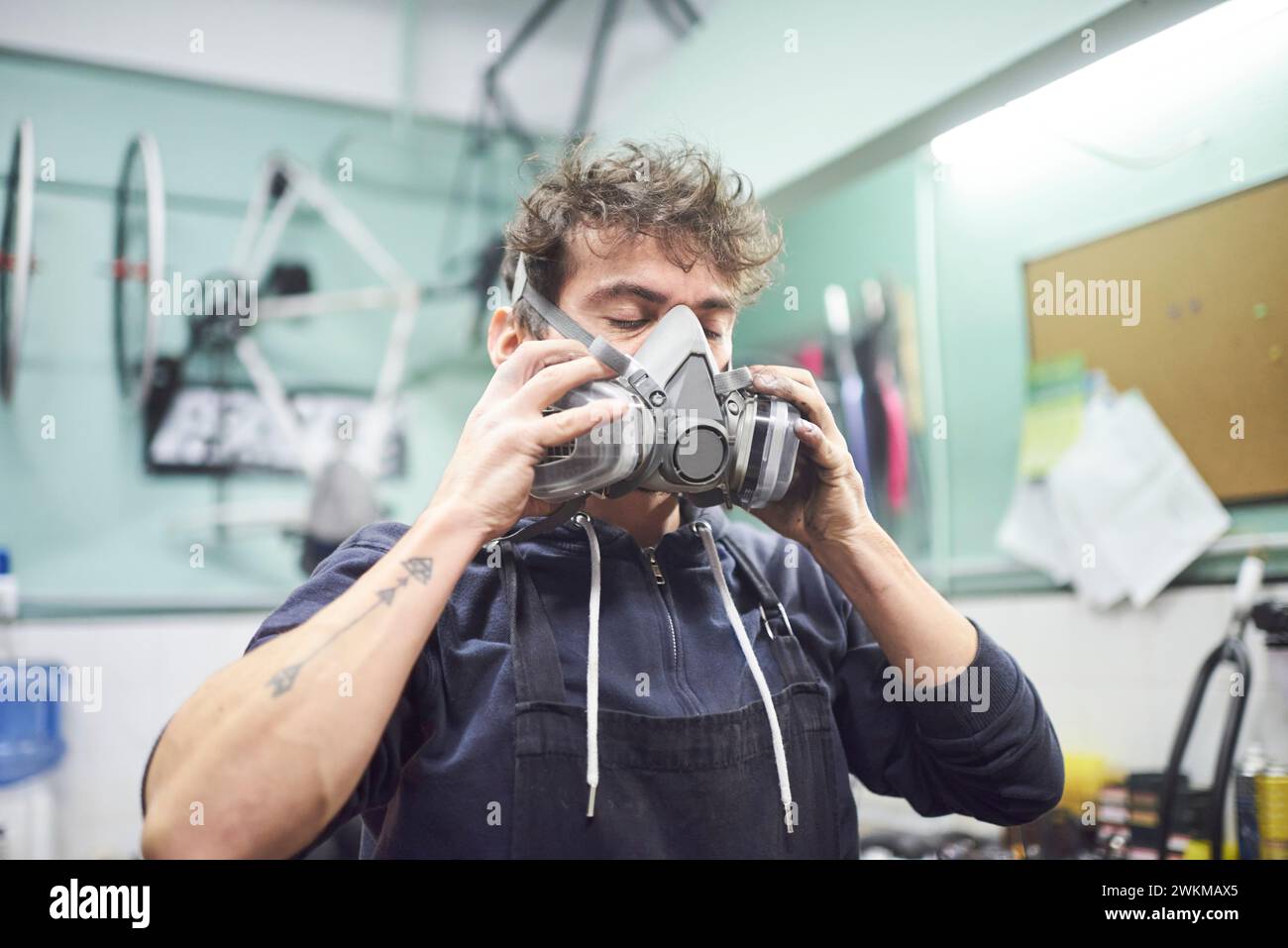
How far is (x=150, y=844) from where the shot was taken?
2.41 feet

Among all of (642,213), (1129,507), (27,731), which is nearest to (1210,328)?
(1129,507)

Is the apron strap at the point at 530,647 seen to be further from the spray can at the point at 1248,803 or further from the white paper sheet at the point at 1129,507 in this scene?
the white paper sheet at the point at 1129,507

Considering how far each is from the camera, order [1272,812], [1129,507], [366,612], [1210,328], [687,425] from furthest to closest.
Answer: [1129,507] < [1210,328] < [1272,812] < [687,425] < [366,612]

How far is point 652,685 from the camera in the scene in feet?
3.13

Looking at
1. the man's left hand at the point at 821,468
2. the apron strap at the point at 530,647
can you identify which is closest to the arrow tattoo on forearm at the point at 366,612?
the apron strap at the point at 530,647

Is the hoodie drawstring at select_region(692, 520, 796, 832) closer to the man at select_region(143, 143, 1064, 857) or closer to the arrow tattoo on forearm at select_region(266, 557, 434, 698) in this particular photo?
the man at select_region(143, 143, 1064, 857)

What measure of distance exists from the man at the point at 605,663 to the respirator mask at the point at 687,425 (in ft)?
0.09

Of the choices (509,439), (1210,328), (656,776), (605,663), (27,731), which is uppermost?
(1210,328)

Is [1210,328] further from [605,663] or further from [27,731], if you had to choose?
[27,731]

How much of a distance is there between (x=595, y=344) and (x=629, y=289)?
0.07 meters

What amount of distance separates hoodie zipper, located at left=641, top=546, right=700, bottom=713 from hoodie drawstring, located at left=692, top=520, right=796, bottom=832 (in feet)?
0.21

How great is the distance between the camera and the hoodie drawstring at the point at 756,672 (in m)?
0.95

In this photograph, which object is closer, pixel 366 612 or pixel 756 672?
pixel 366 612

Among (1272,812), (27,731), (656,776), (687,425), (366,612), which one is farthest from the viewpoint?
(27,731)
